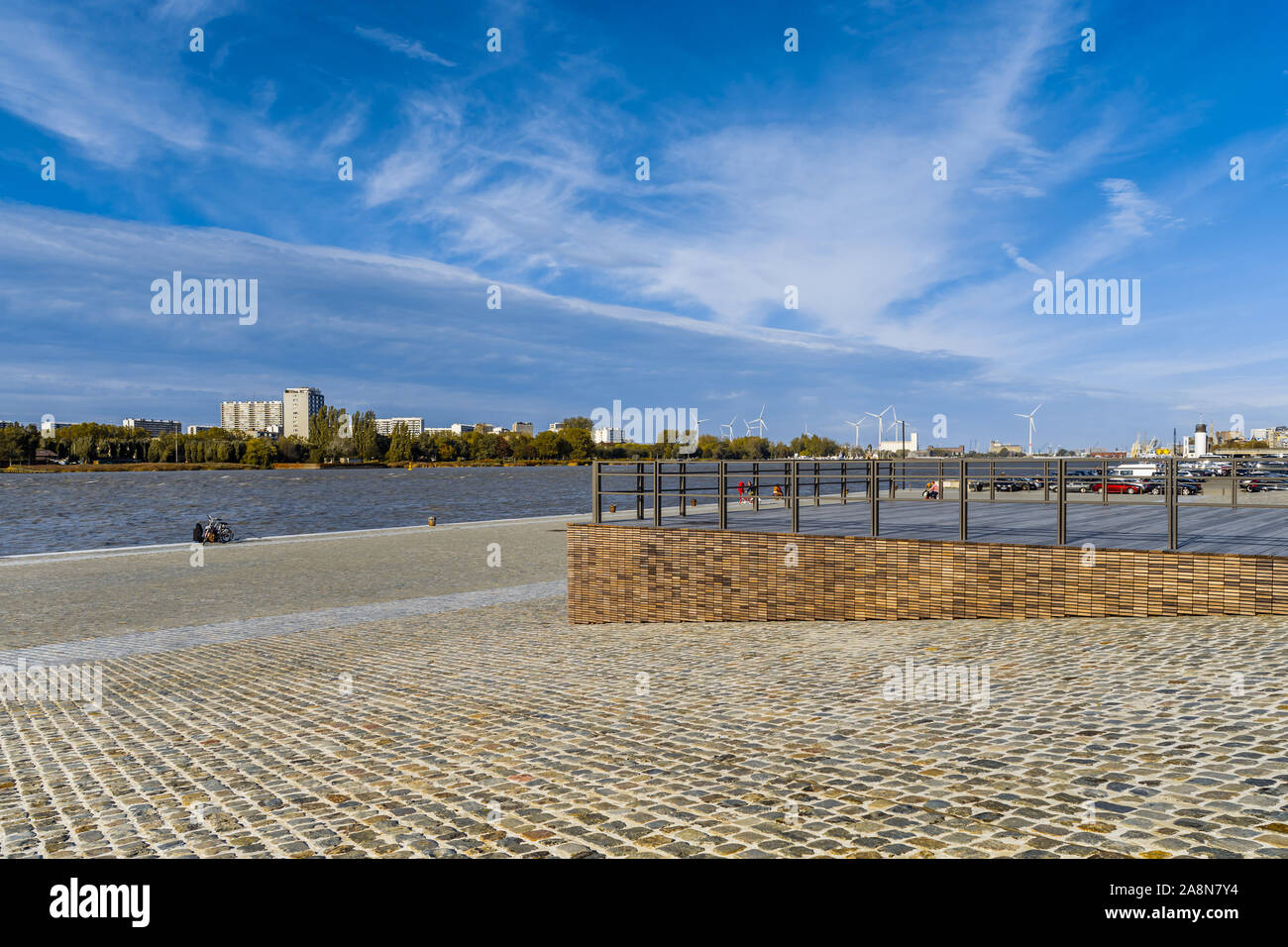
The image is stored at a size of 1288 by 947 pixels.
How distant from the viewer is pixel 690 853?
427 cm

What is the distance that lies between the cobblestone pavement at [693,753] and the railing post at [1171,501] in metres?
1.06

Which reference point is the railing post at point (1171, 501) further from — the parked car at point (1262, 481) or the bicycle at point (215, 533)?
the bicycle at point (215, 533)

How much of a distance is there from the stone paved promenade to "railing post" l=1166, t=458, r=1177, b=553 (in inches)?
43.8

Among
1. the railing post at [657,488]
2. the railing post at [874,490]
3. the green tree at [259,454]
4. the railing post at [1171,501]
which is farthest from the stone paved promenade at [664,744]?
the green tree at [259,454]

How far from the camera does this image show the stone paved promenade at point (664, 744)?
452 centimetres

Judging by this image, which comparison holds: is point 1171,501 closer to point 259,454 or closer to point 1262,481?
point 1262,481

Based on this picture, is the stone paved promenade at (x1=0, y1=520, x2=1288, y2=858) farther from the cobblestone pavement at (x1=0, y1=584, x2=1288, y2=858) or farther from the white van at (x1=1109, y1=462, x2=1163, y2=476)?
the white van at (x1=1109, y1=462, x2=1163, y2=476)

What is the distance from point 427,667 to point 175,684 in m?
2.60

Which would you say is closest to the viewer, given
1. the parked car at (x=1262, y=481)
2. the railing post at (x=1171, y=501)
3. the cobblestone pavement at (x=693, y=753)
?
the cobblestone pavement at (x=693, y=753)

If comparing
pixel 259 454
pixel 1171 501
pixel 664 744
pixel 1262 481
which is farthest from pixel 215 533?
pixel 259 454

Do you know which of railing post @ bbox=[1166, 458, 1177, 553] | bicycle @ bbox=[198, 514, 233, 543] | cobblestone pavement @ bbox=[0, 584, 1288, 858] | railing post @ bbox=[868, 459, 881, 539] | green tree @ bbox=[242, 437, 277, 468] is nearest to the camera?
cobblestone pavement @ bbox=[0, 584, 1288, 858]

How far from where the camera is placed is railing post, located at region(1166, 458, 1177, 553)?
32.6 ft

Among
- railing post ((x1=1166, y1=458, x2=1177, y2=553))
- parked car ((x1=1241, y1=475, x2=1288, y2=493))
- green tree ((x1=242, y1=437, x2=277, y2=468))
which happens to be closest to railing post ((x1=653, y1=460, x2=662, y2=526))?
railing post ((x1=1166, y1=458, x2=1177, y2=553))
